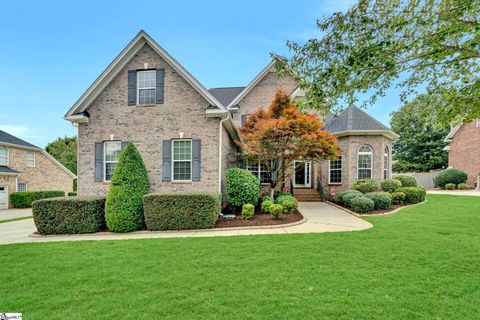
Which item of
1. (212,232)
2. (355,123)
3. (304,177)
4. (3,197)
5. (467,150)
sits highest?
(355,123)

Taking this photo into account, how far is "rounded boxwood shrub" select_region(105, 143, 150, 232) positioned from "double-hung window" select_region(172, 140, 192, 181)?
5.63 feet

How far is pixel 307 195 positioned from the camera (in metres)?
16.6

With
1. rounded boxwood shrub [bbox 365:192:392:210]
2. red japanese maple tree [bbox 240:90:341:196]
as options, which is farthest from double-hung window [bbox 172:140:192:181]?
rounded boxwood shrub [bbox 365:192:392:210]

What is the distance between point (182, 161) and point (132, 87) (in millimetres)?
4007

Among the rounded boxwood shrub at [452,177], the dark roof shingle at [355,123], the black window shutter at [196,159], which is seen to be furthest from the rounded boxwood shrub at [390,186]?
the rounded boxwood shrub at [452,177]

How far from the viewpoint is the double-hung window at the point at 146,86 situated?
1107cm

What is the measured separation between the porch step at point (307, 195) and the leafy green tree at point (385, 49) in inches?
471

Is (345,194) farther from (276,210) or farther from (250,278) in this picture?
(250,278)

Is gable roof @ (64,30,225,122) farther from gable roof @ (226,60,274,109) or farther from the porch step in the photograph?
the porch step

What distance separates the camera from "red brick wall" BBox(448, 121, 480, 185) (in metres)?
23.6

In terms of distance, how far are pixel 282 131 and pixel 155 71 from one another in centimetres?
620

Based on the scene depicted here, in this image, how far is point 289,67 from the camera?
4.77m

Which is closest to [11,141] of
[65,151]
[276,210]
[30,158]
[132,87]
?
[30,158]

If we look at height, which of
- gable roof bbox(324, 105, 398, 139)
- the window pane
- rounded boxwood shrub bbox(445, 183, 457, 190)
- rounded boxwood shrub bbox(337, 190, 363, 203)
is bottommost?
rounded boxwood shrub bbox(445, 183, 457, 190)
